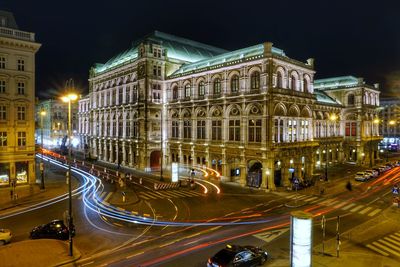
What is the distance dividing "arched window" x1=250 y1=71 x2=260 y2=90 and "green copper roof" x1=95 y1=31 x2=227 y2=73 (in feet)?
77.1

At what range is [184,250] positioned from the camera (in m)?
20.0

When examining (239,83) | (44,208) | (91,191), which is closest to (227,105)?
(239,83)

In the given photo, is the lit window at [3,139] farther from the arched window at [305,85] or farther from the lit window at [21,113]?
the arched window at [305,85]

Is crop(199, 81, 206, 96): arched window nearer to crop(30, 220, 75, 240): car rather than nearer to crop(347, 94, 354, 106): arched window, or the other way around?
crop(30, 220, 75, 240): car

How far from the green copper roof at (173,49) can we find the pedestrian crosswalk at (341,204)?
129 ft

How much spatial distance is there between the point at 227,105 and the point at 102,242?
100 feet

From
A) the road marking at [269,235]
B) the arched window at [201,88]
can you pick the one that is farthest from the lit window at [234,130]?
the road marking at [269,235]

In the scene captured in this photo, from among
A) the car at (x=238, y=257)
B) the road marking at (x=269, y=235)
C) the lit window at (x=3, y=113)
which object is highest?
the lit window at (x=3, y=113)

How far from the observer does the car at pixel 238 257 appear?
1642 cm

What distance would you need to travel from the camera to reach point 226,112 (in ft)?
154

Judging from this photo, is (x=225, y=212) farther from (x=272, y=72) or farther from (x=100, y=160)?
(x=100, y=160)

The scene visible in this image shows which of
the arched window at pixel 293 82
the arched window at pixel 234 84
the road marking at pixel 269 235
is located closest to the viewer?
the road marking at pixel 269 235

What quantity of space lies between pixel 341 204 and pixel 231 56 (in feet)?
95.2

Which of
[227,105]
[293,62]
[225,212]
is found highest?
[293,62]
